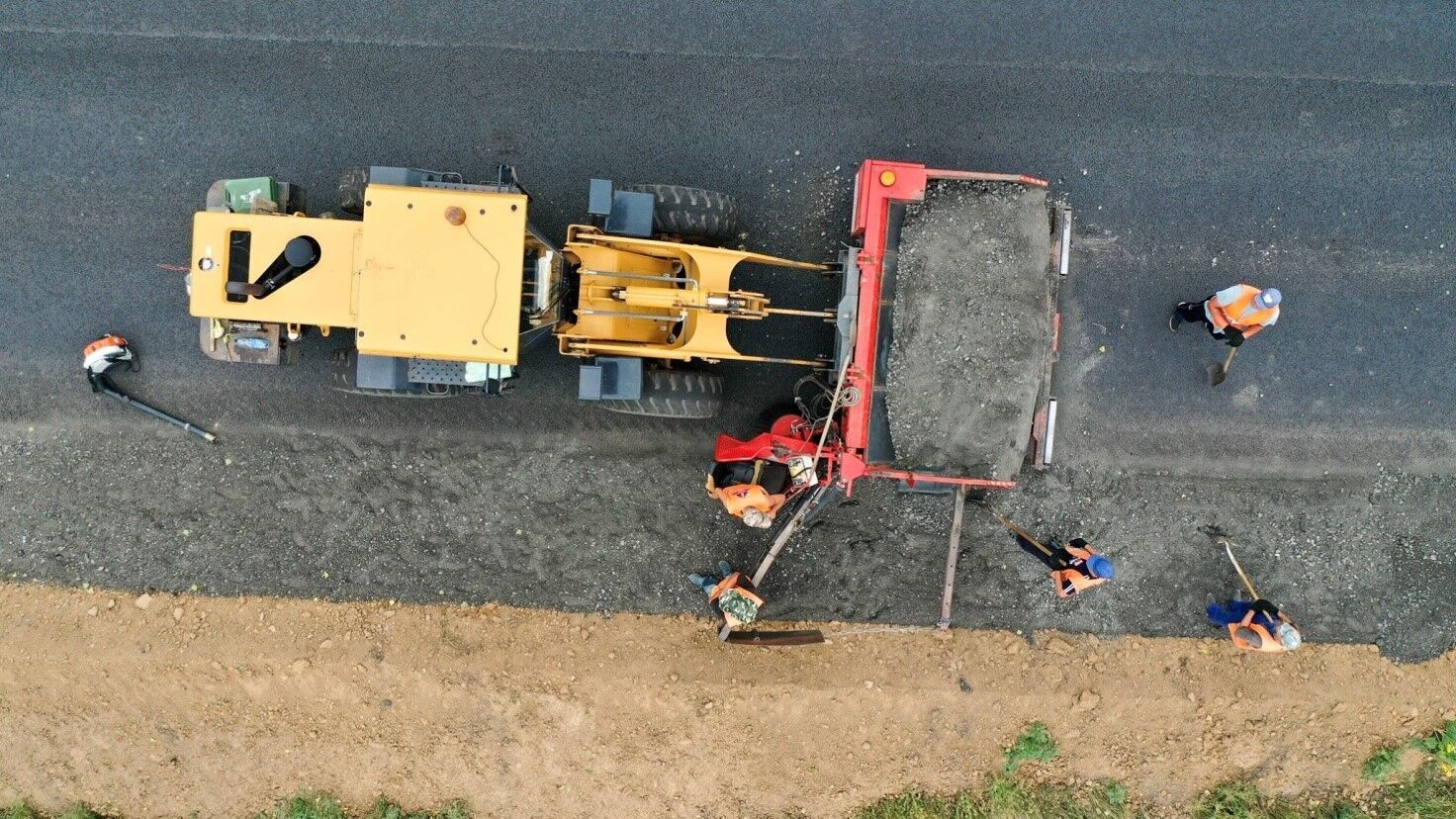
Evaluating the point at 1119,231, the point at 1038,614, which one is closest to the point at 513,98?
the point at 1119,231

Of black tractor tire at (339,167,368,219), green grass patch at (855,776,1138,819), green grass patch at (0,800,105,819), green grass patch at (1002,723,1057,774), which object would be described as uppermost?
black tractor tire at (339,167,368,219)

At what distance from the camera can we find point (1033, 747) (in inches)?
310

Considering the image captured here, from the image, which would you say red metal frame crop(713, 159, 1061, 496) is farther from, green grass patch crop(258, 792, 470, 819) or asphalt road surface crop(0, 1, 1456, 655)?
green grass patch crop(258, 792, 470, 819)

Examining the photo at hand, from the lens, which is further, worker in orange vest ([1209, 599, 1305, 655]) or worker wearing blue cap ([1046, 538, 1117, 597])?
worker in orange vest ([1209, 599, 1305, 655])

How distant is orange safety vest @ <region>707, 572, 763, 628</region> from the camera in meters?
7.07

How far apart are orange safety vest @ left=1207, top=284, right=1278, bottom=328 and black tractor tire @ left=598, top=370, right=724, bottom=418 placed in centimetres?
442

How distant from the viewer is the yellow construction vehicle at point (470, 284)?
225 inches

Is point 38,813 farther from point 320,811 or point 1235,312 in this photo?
point 1235,312

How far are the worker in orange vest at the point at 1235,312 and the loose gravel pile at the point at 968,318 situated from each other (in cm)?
184

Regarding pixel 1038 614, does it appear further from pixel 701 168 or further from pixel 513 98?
pixel 513 98

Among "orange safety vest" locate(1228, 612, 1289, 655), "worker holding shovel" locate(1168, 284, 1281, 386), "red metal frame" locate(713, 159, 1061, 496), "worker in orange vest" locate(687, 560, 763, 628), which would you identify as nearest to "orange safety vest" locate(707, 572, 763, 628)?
"worker in orange vest" locate(687, 560, 763, 628)

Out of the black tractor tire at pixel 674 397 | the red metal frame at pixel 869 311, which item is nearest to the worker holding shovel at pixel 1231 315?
the red metal frame at pixel 869 311

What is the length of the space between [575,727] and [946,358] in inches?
194

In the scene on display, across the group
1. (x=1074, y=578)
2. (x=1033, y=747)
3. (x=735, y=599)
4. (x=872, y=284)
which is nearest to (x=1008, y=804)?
(x=1033, y=747)
